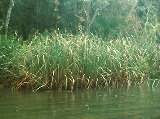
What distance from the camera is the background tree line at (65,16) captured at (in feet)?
58.3

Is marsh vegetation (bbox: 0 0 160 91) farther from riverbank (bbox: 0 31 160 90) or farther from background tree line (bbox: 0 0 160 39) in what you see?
background tree line (bbox: 0 0 160 39)

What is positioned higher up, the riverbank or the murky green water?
the riverbank

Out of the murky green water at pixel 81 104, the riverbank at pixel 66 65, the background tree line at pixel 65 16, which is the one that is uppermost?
the background tree line at pixel 65 16

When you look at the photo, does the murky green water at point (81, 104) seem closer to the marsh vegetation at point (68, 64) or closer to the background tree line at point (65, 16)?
the marsh vegetation at point (68, 64)

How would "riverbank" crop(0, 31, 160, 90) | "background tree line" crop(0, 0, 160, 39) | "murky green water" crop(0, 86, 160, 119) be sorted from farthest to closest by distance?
"background tree line" crop(0, 0, 160, 39) → "riverbank" crop(0, 31, 160, 90) → "murky green water" crop(0, 86, 160, 119)

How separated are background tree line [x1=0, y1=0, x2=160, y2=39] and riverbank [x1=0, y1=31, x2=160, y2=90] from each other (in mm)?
4489

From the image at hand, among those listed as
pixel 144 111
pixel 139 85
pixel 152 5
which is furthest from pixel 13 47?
pixel 152 5

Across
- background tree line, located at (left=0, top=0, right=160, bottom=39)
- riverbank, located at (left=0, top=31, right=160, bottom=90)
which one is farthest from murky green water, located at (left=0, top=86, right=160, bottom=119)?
background tree line, located at (left=0, top=0, right=160, bottom=39)

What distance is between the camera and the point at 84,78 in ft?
26.8

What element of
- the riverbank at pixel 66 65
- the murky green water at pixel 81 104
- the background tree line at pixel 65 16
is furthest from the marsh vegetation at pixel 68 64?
the background tree line at pixel 65 16

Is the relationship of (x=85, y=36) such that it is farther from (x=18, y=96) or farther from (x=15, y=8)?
(x=15, y=8)

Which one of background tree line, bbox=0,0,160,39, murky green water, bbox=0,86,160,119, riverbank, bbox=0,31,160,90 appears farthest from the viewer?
background tree line, bbox=0,0,160,39

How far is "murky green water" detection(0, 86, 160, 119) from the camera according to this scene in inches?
194

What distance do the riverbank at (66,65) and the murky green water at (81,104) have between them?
48 cm
